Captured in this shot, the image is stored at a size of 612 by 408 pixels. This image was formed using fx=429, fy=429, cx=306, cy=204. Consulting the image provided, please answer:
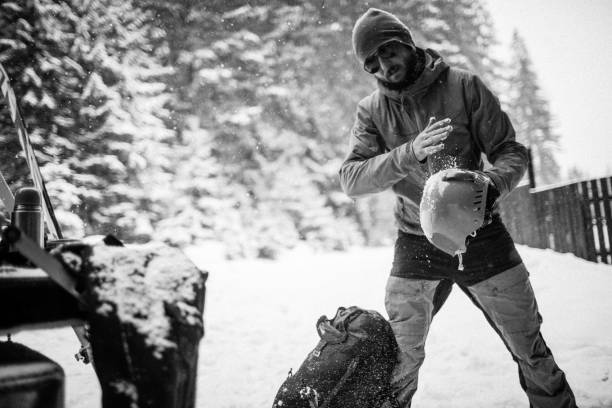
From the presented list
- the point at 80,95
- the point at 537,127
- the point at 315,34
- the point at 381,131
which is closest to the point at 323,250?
the point at 315,34

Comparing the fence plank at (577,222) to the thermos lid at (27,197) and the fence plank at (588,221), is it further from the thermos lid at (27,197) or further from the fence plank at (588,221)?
the thermos lid at (27,197)

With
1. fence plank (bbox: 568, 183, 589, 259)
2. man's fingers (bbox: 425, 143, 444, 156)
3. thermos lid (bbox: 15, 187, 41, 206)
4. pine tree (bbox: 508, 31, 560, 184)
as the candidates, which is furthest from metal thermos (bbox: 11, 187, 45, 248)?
→ pine tree (bbox: 508, 31, 560, 184)

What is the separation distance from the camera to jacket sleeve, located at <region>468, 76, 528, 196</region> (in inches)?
94.9

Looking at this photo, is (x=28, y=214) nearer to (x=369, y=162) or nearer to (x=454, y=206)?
(x=369, y=162)

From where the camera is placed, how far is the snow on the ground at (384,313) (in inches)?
138

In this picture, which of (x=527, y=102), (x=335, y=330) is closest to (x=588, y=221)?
(x=335, y=330)

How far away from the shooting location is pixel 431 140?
2180 millimetres

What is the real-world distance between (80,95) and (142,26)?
3.19 metres

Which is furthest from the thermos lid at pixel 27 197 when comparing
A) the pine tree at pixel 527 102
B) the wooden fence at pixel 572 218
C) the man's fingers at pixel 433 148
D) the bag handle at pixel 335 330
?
the pine tree at pixel 527 102

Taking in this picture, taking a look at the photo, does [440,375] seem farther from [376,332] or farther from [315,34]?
[315,34]

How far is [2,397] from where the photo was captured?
750 mm

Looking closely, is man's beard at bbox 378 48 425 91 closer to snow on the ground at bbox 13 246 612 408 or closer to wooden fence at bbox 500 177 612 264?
snow on the ground at bbox 13 246 612 408

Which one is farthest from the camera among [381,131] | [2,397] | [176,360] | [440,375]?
[440,375]

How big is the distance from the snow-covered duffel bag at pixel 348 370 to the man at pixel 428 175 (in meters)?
0.23
